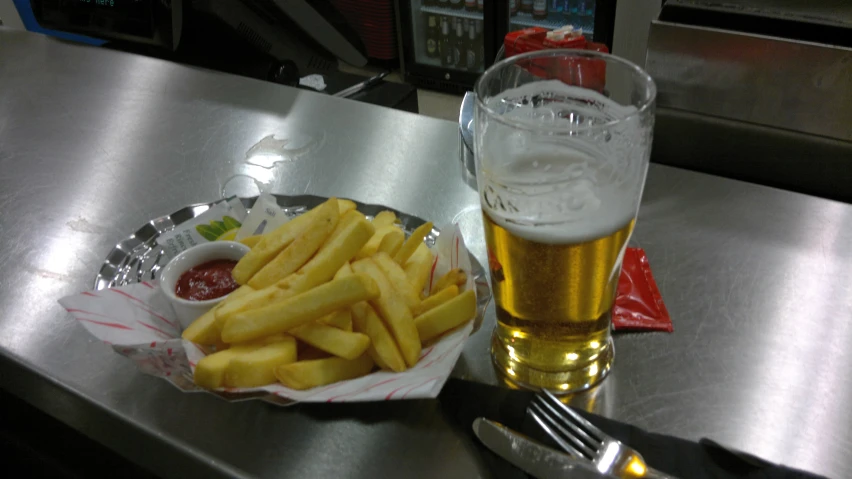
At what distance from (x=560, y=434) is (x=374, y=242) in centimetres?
33

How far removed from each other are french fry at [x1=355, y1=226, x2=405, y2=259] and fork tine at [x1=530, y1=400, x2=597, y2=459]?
0.27 m

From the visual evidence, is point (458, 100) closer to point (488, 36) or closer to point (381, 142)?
point (488, 36)

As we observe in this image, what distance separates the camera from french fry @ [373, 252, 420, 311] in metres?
0.80

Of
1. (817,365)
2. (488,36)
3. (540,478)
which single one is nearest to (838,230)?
(817,365)

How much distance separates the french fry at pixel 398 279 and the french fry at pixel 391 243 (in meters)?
0.02

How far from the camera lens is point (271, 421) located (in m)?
0.81

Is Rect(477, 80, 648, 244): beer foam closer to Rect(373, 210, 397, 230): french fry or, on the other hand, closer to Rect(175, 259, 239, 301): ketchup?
Rect(373, 210, 397, 230): french fry

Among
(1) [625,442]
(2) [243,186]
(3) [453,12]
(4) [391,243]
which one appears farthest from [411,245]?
(3) [453,12]

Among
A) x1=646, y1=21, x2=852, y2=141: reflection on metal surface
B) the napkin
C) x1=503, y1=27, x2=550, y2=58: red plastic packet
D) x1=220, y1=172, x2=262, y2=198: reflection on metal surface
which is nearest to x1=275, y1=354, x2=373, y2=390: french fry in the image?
the napkin

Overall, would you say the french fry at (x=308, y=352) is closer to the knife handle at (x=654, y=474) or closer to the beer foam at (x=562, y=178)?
the beer foam at (x=562, y=178)

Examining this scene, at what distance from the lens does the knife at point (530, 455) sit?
2.22 ft

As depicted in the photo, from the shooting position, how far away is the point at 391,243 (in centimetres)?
87

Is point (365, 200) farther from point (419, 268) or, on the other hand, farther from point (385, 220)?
point (419, 268)

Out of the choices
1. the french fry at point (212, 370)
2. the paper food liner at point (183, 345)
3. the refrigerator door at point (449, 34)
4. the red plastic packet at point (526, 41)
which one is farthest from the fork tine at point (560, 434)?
the refrigerator door at point (449, 34)
